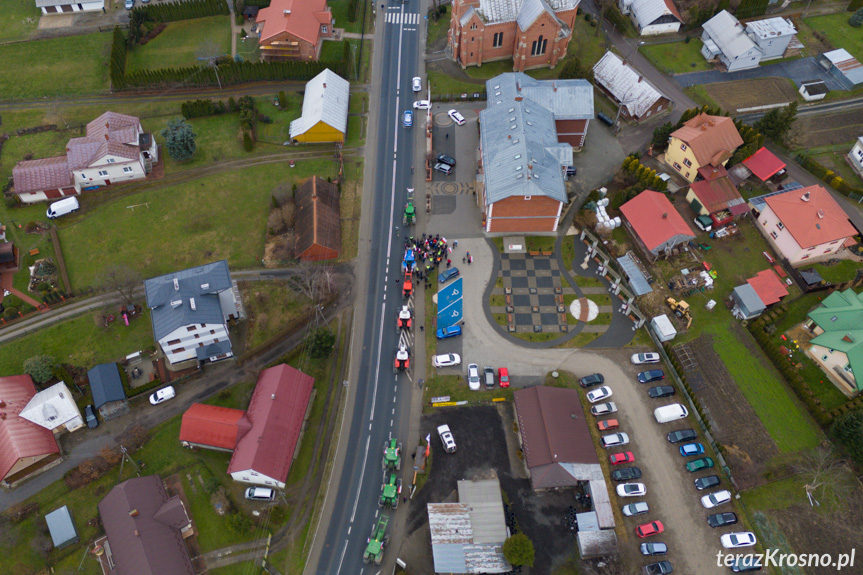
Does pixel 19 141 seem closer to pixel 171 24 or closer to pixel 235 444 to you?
pixel 171 24

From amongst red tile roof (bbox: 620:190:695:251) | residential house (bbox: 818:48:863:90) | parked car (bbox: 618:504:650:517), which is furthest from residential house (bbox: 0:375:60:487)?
residential house (bbox: 818:48:863:90)

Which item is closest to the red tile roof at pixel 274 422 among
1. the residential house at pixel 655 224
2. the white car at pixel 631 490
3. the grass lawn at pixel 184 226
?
the grass lawn at pixel 184 226

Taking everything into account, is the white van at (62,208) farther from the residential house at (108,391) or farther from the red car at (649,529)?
the red car at (649,529)

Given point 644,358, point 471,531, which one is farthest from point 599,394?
point 471,531

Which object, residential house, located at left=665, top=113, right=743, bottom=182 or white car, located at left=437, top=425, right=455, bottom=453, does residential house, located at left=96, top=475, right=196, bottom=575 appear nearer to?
white car, located at left=437, top=425, right=455, bottom=453

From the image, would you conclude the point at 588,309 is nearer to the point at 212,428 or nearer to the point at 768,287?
the point at 768,287
